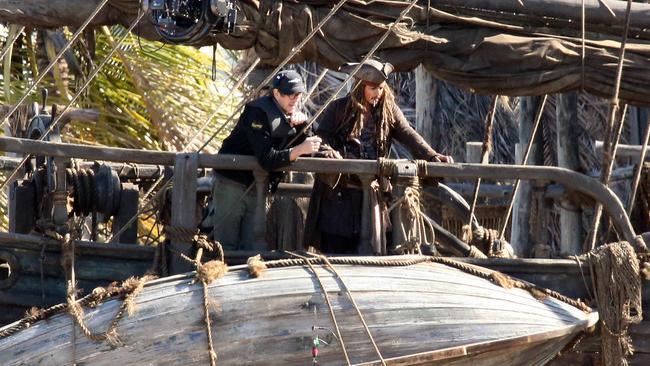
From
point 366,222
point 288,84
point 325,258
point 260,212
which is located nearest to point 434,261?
point 366,222

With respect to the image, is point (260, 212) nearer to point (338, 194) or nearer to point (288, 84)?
point (338, 194)

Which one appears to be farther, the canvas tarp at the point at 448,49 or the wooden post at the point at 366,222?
the canvas tarp at the point at 448,49

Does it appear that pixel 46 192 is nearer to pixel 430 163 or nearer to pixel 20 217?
pixel 20 217

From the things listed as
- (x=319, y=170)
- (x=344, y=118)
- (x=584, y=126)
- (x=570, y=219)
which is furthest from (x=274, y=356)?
(x=584, y=126)

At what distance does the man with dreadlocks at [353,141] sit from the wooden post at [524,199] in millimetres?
4186

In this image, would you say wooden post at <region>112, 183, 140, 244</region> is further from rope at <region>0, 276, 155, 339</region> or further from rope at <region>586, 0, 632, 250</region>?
rope at <region>586, 0, 632, 250</region>

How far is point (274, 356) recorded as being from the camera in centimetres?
754

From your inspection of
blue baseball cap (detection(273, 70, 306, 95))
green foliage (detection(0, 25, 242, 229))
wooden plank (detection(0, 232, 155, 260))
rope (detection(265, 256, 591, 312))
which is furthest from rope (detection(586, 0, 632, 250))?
green foliage (detection(0, 25, 242, 229))

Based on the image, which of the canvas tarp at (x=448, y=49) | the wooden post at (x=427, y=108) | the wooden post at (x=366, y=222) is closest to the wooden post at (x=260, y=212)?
the wooden post at (x=366, y=222)

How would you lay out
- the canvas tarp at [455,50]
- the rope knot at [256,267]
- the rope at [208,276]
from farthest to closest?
the canvas tarp at [455,50], the rope knot at [256,267], the rope at [208,276]

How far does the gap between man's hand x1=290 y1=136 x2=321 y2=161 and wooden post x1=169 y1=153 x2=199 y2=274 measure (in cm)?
53

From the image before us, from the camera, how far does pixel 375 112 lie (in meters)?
8.84

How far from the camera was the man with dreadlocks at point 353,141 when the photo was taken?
8.77 metres

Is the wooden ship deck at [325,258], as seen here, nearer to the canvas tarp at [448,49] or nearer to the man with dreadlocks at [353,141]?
the canvas tarp at [448,49]
